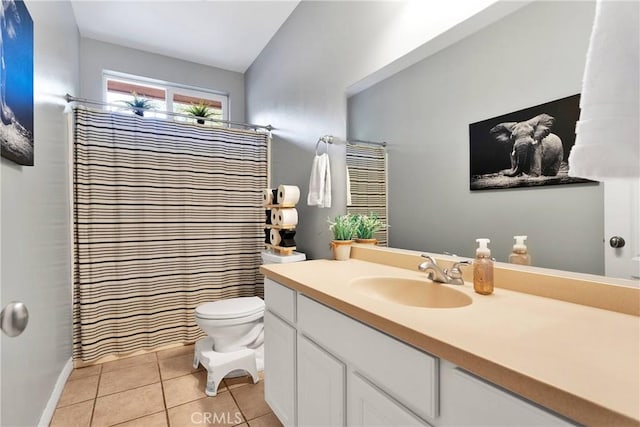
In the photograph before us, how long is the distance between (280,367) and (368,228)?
0.85 metres

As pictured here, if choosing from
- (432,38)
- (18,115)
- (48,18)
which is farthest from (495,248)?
(48,18)

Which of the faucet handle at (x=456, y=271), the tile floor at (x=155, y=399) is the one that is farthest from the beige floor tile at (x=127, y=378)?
the faucet handle at (x=456, y=271)

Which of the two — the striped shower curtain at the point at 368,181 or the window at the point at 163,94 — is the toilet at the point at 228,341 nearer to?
the striped shower curtain at the point at 368,181

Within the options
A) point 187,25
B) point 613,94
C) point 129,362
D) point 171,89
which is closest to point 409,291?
point 613,94

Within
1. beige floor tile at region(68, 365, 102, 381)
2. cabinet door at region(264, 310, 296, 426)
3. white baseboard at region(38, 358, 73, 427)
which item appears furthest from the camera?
beige floor tile at region(68, 365, 102, 381)

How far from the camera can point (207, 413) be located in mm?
1680

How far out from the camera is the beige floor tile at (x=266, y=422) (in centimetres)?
159

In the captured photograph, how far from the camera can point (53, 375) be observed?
1.74m

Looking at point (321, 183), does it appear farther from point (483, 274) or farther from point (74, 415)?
point (74, 415)

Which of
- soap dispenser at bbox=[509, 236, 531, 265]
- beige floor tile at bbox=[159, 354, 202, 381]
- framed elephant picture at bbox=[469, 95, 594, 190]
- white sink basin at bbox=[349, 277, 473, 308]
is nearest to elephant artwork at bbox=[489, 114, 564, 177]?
framed elephant picture at bbox=[469, 95, 594, 190]

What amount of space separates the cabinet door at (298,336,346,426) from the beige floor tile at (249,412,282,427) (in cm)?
44

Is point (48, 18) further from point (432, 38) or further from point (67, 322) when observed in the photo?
point (432, 38)

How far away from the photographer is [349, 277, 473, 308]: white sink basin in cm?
112

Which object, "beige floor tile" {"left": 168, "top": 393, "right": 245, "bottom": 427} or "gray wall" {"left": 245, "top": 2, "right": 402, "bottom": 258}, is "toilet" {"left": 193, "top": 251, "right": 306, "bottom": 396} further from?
"gray wall" {"left": 245, "top": 2, "right": 402, "bottom": 258}
